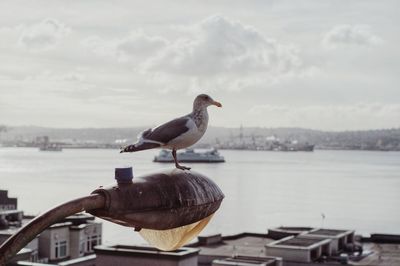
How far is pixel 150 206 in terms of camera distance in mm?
3525

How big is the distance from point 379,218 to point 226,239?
66370 mm

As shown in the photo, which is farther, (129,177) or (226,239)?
(226,239)

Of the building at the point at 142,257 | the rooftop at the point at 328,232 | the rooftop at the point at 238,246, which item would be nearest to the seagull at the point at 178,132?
the building at the point at 142,257

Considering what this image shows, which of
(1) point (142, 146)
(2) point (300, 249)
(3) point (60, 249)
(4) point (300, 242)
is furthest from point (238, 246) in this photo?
(1) point (142, 146)

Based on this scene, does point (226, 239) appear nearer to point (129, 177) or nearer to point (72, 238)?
point (72, 238)

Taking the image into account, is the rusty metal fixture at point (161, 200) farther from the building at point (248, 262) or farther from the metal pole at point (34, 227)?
the building at point (248, 262)

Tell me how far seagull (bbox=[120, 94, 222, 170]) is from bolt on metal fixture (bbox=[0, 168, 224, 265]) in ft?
2.72

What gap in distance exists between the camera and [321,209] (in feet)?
422

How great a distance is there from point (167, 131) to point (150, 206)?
154 cm

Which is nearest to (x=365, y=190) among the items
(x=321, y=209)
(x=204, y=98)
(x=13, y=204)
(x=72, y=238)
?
(x=321, y=209)

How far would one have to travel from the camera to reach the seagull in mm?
4840

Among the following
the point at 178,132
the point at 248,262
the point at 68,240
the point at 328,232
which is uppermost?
the point at 178,132

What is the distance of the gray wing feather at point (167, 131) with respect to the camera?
4.94 metres

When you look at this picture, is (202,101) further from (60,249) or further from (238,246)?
(238,246)
